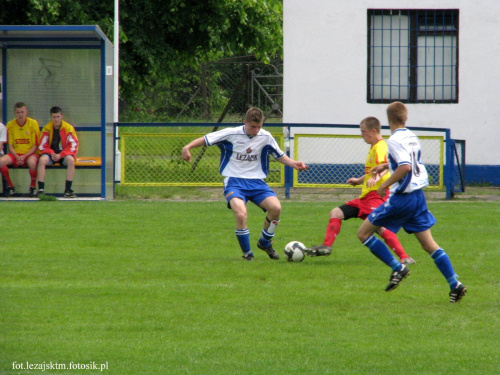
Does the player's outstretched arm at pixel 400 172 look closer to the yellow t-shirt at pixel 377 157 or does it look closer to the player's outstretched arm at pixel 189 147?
the yellow t-shirt at pixel 377 157

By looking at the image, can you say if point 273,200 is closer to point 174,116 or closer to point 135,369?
Result: point 135,369

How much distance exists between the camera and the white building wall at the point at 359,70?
17.6 m

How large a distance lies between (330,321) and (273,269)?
7.87ft

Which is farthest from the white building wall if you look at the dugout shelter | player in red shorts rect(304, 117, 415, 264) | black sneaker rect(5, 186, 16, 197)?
player in red shorts rect(304, 117, 415, 264)

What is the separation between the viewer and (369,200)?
8.99 m

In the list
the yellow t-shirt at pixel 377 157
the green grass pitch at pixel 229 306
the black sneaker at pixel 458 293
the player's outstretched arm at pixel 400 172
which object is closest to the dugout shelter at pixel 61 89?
the green grass pitch at pixel 229 306

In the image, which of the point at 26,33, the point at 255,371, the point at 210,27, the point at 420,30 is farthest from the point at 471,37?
the point at 255,371

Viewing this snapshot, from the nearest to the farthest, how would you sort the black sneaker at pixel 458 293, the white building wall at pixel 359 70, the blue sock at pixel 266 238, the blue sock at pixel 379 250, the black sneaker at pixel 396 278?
the black sneaker at pixel 458 293
the black sneaker at pixel 396 278
the blue sock at pixel 379 250
the blue sock at pixel 266 238
the white building wall at pixel 359 70

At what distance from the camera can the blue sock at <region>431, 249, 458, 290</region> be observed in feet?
22.6

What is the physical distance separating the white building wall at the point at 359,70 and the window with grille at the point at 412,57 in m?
0.21

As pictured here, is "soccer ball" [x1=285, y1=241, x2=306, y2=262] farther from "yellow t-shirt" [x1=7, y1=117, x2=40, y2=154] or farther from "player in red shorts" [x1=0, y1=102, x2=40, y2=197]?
"yellow t-shirt" [x1=7, y1=117, x2=40, y2=154]

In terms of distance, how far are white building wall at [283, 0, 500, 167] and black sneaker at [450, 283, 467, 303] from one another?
11147 millimetres

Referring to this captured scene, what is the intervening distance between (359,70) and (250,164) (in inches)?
349

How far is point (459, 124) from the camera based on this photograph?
17.7m
